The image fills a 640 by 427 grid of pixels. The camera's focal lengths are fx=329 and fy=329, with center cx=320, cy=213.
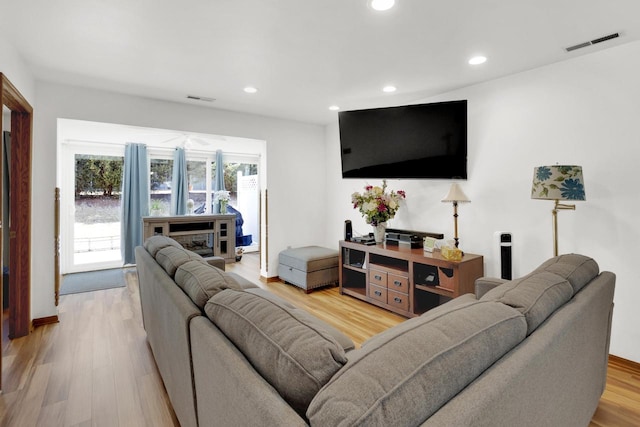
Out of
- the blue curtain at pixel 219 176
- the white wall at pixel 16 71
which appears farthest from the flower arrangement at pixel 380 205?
the blue curtain at pixel 219 176

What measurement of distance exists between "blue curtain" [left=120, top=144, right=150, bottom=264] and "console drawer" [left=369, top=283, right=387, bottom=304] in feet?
14.0

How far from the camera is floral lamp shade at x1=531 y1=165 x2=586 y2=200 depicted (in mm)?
2289

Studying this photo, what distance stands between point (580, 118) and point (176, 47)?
3.11m

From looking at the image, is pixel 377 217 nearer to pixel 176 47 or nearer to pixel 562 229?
pixel 562 229

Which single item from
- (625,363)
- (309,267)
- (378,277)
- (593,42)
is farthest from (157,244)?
(625,363)

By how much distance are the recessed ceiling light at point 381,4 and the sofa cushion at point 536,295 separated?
159 centimetres

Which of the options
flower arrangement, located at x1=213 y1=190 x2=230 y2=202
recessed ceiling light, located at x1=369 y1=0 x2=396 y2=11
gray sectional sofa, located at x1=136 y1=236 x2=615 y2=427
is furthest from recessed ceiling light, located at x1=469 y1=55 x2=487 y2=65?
flower arrangement, located at x1=213 y1=190 x2=230 y2=202

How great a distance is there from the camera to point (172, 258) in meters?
Answer: 1.93

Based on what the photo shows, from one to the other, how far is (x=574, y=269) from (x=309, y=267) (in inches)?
117

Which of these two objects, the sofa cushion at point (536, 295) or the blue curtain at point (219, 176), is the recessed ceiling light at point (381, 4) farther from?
the blue curtain at point (219, 176)

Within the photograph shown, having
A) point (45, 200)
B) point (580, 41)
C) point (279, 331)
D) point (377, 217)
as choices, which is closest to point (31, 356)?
point (45, 200)

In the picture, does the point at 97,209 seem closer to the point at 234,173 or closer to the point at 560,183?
the point at 234,173

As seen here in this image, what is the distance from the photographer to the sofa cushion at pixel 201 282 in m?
1.38

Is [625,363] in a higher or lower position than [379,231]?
lower
